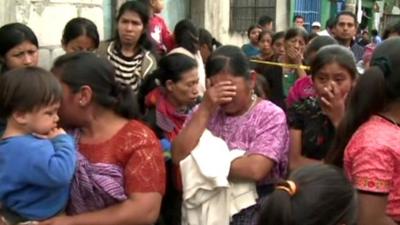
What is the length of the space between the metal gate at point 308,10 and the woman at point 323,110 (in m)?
12.3

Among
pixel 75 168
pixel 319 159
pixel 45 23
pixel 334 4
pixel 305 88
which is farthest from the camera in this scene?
pixel 334 4

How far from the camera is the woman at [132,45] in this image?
4564mm

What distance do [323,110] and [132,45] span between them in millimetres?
1959

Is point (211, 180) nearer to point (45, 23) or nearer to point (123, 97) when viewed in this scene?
point (123, 97)

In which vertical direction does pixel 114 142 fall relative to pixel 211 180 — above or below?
above

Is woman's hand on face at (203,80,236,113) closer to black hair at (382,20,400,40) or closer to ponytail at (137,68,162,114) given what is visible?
ponytail at (137,68,162,114)

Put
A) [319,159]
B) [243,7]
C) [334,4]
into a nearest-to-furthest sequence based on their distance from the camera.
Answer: [319,159] → [243,7] → [334,4]

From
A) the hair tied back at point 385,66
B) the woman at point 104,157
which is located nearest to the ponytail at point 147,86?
the woman at point 104,157

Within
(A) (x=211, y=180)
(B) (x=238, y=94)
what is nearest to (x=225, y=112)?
(B) (x=238, y=94)

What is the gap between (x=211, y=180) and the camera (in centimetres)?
289

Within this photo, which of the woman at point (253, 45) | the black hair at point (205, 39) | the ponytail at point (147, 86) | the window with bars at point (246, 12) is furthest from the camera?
the window with bars at point (246, 12)

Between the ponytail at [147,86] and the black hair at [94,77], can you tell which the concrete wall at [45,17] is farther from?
the black hair at [94,77]

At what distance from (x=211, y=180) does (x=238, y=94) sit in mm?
411

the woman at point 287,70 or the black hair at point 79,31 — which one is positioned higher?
the black hair at point 79,31
